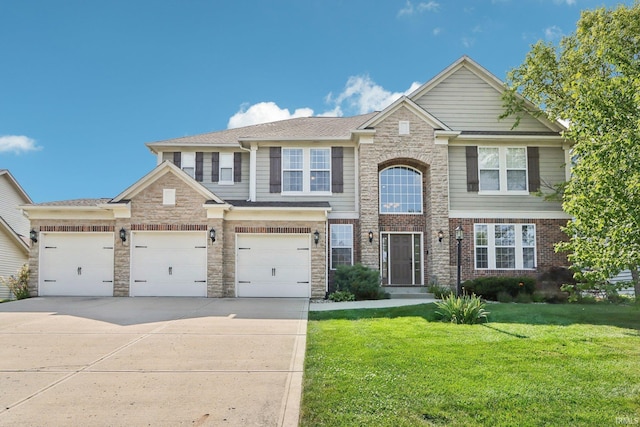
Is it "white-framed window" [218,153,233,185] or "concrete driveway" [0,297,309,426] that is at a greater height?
"white-framed window" [218,153,233,185]

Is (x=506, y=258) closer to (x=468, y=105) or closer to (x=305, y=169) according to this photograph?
(x=468, y=105)

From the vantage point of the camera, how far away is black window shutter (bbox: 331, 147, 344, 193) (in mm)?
17812

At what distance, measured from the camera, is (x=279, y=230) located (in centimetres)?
1588

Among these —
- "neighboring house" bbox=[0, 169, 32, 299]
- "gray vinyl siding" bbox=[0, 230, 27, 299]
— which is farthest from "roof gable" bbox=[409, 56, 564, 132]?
"gray vinyl siding" bbox=[0, 230, 27, 299]

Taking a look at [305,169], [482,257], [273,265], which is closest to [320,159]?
[305,169]

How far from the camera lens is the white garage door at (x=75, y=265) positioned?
15.7 meters

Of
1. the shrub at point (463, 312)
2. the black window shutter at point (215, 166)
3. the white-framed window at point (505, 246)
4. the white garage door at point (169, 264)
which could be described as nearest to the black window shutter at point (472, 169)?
the white-framed window at point (505, 246)

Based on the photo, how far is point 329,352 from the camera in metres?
7.31

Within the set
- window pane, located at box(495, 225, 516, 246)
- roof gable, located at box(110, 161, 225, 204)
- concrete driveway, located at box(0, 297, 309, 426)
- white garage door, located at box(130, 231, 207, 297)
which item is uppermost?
roof gable, located at box(110, 161, 225, 204)

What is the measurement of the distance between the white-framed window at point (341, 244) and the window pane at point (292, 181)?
2.05 m

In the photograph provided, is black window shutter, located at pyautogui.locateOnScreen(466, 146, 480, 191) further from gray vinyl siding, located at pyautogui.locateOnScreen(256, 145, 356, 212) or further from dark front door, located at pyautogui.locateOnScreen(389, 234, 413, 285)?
gray vinyl siding, located at pyautogui.locateOnScreen(256, 145, 356, 212)

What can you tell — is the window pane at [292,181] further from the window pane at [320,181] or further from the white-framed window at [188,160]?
the white-framed window at [188,160]

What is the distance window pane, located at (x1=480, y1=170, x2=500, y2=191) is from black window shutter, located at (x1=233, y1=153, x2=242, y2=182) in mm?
9382

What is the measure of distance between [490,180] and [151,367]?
48.9 ft
